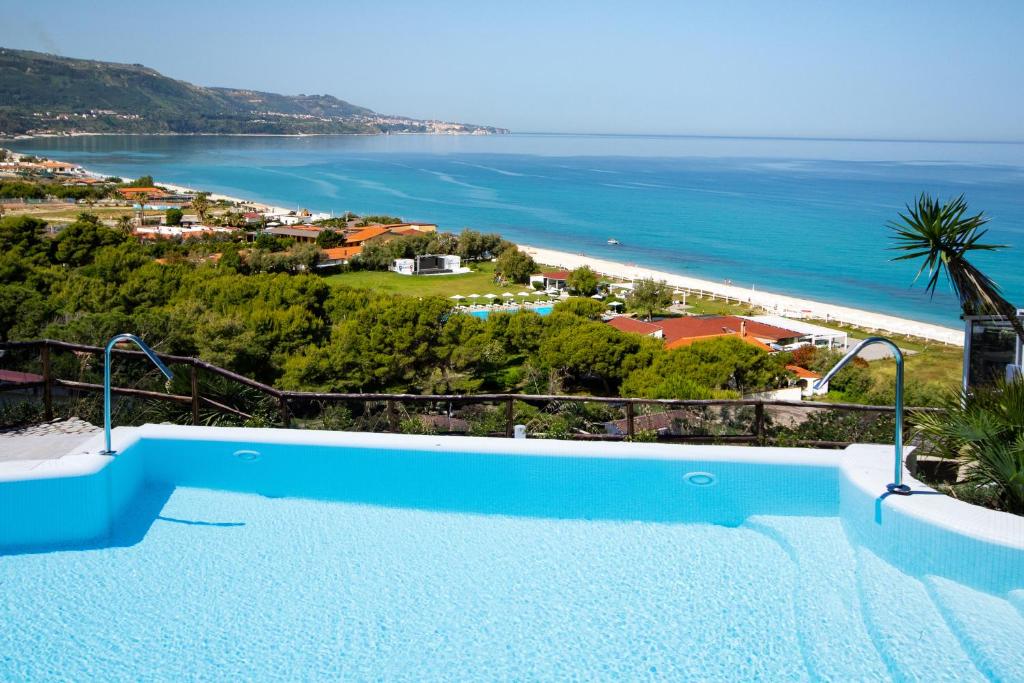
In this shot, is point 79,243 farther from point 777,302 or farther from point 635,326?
point 777,302

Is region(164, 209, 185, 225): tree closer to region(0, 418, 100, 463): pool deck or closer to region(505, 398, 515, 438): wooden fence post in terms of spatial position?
region(0, 418, 100, 463): pool deck

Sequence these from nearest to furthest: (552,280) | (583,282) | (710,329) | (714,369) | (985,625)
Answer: (985,625) → (714,369) → (710,329) → (583,282) → (552,280)

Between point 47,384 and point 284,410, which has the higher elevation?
point 47,384

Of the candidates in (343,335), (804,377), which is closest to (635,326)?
(804,377)

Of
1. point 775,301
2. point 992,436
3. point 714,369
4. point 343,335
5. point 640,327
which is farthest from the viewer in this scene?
point 775,301

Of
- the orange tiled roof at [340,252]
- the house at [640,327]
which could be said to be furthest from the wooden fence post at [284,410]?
the orange tiled roof at [340,252]

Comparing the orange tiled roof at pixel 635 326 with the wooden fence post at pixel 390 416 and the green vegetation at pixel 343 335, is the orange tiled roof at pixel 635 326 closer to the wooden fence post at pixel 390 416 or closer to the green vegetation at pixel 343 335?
the green vegetation at pixel 343 335

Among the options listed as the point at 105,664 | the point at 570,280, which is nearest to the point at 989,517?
the point at 105,664
